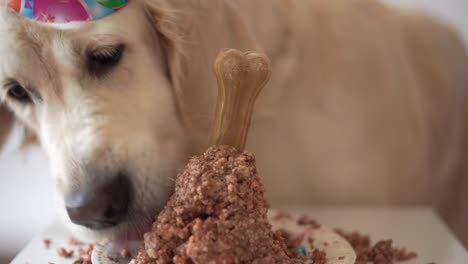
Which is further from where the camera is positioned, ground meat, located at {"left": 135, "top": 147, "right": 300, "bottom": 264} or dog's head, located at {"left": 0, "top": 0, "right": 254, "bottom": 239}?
dog's head, located at {"left": 0, "top": 0, "right": 254, "bottom": 239}

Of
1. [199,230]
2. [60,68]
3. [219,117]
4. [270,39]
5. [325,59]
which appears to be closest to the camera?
[199,230]

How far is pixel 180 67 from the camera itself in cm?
94

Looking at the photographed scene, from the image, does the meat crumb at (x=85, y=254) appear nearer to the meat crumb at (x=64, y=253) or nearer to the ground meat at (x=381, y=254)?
the meat crumb at (x=64, y=253)

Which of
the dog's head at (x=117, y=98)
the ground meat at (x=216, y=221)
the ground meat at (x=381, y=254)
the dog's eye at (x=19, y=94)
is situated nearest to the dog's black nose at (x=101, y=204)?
the dog's head at (x=117, y=98)

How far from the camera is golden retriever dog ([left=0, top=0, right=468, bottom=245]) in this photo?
2.68 feet

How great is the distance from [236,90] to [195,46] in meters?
0.25

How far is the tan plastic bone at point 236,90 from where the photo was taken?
710 millimetres

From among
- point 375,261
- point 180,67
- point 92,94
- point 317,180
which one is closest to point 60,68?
point 92,94

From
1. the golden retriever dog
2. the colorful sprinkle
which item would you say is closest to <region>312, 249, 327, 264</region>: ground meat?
the golden retriever dog

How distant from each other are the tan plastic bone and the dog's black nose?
0.54 feet

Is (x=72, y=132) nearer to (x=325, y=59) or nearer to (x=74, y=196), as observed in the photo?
(x=74, y=196)

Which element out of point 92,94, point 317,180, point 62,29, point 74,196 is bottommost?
point 317,180

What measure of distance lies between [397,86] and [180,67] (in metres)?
0.64

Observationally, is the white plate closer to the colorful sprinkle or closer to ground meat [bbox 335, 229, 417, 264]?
ground meat [bbox 335, 229, 417, 264]
